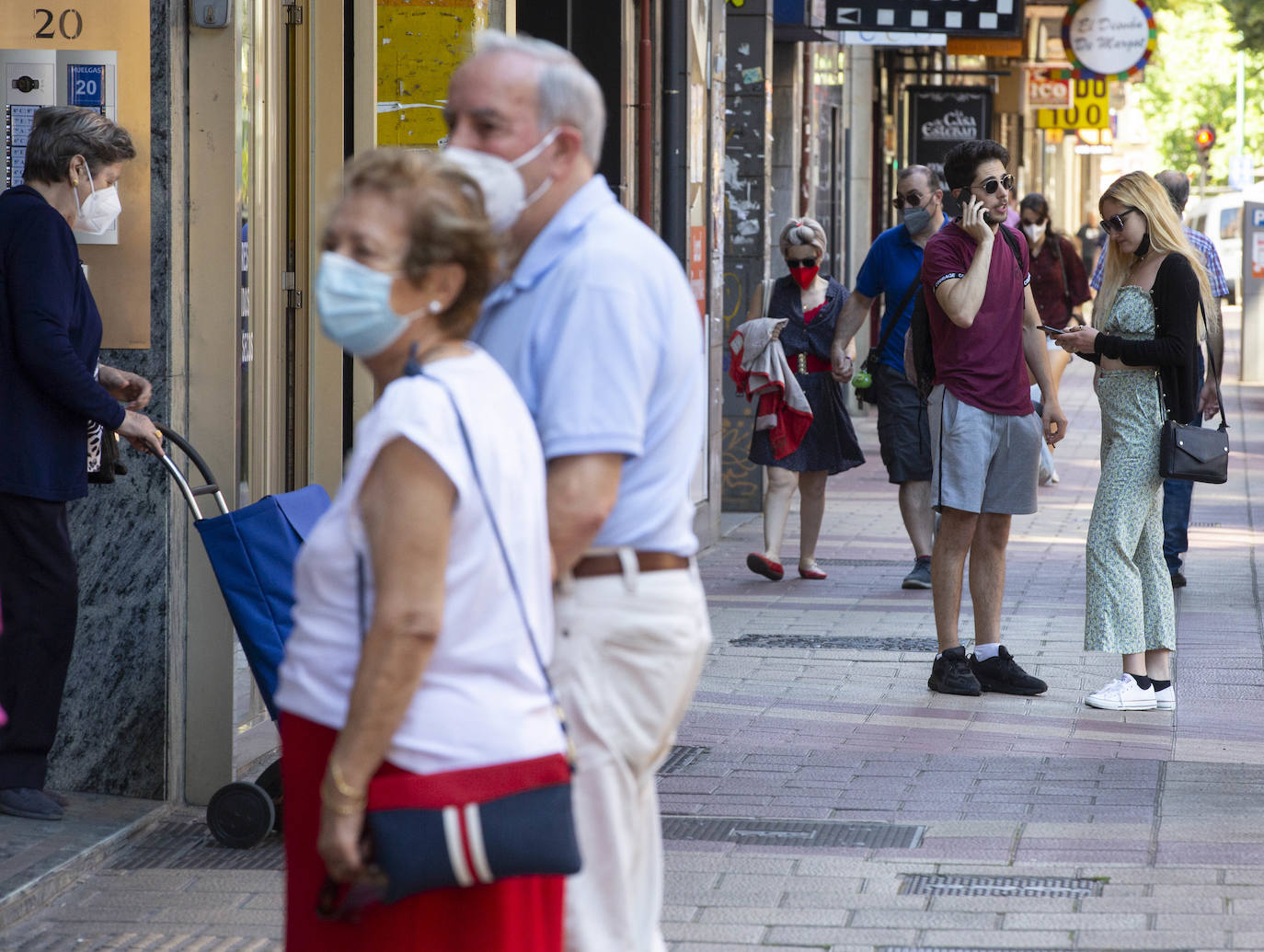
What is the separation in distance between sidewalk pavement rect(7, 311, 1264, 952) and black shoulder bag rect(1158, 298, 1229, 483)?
2.78ft

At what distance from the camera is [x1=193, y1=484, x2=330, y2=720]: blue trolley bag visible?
475 centimetres

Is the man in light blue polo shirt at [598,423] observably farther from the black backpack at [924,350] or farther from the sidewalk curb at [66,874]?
the black backpack at [924,350]

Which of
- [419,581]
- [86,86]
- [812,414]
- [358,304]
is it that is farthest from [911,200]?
[419,581]

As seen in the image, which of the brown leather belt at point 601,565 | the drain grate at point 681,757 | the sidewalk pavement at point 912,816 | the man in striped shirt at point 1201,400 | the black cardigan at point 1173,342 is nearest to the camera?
the brown leather belt at point 601,565

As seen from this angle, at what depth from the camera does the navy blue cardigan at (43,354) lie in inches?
195

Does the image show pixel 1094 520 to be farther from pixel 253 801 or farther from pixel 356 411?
pixel 253 801

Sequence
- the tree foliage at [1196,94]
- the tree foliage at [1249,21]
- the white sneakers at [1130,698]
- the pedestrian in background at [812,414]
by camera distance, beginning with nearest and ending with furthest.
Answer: the white sneakers at [1130,698], the pedestrian in background at [812,414], the tree foliage at [1249,21], the tree foliage at [1196,94]

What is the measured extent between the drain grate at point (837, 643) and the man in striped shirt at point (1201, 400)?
115cm

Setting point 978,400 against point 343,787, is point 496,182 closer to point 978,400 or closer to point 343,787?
point 343,787

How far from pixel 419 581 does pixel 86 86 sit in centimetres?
332

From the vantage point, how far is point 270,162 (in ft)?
20.1

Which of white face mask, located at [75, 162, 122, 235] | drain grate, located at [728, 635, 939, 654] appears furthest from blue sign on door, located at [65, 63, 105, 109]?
drain grate, located at [728, 635, 939, 654]

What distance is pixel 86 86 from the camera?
5328mm

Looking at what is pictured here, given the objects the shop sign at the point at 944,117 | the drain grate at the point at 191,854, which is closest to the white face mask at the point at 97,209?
the drain grate at the point at 191,854
